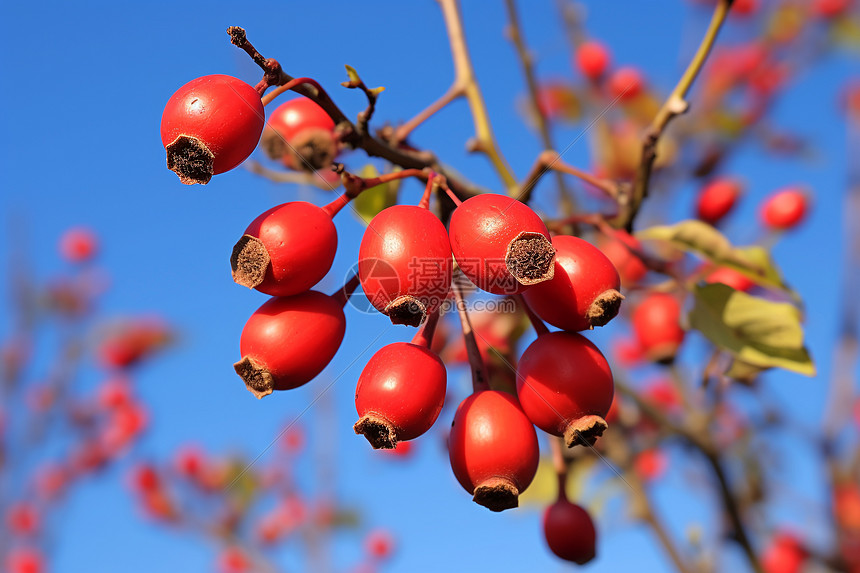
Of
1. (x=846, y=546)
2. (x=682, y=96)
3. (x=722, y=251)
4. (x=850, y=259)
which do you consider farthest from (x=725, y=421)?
(x=682, y=96)

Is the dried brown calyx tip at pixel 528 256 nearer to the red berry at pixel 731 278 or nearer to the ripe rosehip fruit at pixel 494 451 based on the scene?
the ripe rosehip fruit at pixel 494 451

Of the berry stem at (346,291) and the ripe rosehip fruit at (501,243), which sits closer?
the ripe rosehip fruit at (501,243)

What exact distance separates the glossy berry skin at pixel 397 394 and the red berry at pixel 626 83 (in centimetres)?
306

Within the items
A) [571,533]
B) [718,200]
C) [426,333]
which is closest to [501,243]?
[426,333]

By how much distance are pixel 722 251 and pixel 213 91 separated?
122 centimetres

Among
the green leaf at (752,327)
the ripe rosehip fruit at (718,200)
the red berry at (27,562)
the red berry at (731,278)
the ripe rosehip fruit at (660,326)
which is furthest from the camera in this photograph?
the red berry at (27,562)

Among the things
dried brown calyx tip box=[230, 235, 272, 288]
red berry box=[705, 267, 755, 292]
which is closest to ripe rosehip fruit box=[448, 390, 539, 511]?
dried brown calyx tip box=[230, 235, 272, 288]

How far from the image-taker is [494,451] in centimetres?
96

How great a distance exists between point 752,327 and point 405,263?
3.20ft

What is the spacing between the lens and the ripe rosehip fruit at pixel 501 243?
35.3 inches

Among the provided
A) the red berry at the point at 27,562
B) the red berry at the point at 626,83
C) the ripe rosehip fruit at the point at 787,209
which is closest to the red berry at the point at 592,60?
the red berry at the point at 626,83

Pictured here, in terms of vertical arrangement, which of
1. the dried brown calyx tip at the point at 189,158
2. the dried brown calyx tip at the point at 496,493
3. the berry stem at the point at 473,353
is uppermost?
the dried brown calyx tip at the point at 189,158

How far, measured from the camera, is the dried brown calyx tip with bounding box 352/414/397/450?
94 cm

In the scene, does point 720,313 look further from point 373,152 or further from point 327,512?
point 327,512
